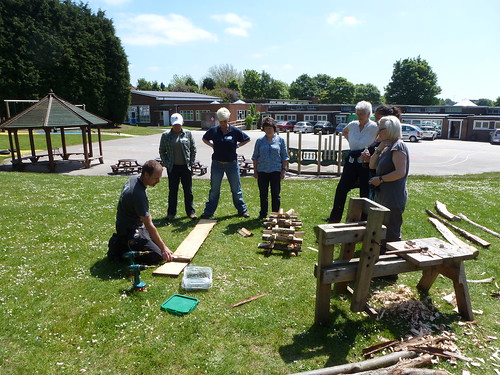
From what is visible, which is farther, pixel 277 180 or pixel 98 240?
pixel 277 180

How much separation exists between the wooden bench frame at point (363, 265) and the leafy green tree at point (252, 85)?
95565 millimetres

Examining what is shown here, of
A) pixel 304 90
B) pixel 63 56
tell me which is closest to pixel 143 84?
pixel 304 90

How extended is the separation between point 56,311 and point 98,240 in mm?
2538

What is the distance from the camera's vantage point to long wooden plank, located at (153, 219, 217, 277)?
18.1 feet

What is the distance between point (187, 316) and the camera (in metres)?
4.41

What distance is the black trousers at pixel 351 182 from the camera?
6844 mm

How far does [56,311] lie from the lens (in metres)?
4.48

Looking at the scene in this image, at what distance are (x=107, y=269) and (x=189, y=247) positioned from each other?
1414 millimetres

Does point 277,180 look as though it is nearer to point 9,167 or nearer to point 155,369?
point 155,369

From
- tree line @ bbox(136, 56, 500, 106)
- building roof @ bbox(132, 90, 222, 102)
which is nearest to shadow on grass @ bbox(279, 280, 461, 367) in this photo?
building roof @ bbox(132, 90, 222, 102)

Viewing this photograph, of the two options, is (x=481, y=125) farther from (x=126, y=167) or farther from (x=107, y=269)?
(x=107, y=269)

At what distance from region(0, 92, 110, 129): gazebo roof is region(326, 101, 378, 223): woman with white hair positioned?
14188 mm

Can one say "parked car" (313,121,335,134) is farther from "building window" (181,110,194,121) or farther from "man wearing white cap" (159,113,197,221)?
"man wearing white cap" (159,113,197,221)

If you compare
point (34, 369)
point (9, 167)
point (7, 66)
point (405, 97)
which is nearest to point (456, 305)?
point (34, 369)
